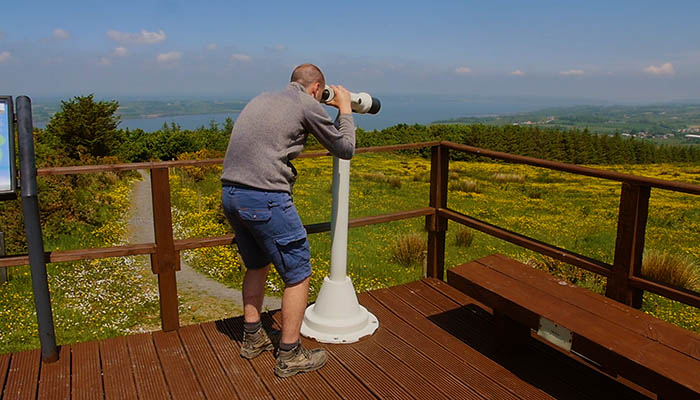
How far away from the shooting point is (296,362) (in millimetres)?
2930

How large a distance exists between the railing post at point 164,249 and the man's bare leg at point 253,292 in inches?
22.2

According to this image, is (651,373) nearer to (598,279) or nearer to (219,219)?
(598,279)

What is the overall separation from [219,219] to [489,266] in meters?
7.53

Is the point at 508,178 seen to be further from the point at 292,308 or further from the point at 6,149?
the point at 6,149

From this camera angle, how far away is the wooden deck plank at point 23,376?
2.73 meters

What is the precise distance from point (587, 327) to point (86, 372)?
8.21ft

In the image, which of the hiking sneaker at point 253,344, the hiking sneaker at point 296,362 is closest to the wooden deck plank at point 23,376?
the hiking sneaker at point 253,344

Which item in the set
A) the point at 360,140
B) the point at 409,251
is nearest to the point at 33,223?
the point at 409,251

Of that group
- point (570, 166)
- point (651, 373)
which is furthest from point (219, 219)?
point (651, 373)

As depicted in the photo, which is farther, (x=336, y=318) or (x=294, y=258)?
(x=336, y=318)

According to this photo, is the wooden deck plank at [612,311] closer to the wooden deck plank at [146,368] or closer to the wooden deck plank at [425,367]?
the wooden deck plank at [425,367]

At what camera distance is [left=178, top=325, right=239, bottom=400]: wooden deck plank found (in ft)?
9.09

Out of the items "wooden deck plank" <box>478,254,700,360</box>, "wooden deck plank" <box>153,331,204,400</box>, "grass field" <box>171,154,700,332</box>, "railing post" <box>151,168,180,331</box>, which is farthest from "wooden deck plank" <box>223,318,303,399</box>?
"grass field" <box>171,154,700,332</box>

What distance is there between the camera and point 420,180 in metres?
17.9
